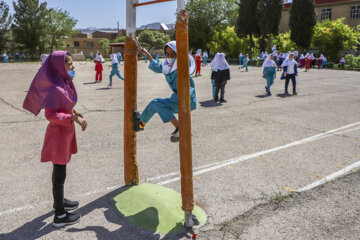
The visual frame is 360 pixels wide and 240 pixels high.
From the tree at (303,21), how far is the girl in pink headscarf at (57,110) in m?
41.2

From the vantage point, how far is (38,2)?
56219mm

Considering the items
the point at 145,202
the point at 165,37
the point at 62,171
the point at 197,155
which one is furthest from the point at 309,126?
the point at 165,37

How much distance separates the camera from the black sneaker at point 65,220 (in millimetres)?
3500

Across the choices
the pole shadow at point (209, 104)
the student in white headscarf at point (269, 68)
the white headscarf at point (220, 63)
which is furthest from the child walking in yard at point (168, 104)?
the student in white headscarf at point (269, 68)

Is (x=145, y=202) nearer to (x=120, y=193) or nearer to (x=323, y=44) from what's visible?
(x=120, y=193)

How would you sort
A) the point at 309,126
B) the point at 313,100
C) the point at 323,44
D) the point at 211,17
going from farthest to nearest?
the point at 211,17 → the point at 323,44 → the point at 313,100 → the point at 309,126

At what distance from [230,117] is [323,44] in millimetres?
34835

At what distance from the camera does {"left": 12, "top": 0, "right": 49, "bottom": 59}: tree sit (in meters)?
54.2

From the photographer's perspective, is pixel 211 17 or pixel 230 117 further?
pixel 211 17

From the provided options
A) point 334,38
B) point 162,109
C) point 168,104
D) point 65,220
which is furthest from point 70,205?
point 334,38

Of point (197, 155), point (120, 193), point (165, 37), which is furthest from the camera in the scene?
point (165, 37)

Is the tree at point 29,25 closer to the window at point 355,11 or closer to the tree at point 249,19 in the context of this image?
the tree at point 249,19

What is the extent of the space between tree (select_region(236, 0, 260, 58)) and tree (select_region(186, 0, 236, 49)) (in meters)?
13.3

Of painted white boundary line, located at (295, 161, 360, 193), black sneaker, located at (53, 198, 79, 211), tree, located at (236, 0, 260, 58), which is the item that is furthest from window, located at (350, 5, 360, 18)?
black sneaker, located at (53, 198, 79, 211)
